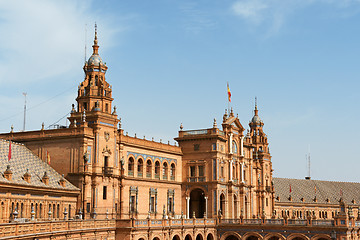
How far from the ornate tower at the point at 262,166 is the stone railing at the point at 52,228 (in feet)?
162

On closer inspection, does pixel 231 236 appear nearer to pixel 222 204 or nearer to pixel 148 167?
pixel 222 204

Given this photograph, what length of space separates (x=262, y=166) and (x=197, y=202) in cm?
2375

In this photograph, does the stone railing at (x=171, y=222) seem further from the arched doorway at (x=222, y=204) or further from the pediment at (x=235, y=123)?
the pediment at (x=235, y=123)

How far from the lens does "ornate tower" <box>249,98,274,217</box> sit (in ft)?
343

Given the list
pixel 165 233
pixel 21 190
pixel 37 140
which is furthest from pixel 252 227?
pixel 21 190

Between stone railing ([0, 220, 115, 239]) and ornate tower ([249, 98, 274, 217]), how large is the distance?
49294mm

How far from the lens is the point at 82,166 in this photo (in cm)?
6350

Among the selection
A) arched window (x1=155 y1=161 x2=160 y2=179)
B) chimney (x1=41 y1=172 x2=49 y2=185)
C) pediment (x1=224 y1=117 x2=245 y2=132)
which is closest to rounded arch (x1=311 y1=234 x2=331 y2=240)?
pediment (x1=224 y1=117 x2=245 y2=132)

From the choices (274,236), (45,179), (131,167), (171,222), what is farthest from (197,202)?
(45,179)

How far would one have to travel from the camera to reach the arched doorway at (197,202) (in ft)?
289

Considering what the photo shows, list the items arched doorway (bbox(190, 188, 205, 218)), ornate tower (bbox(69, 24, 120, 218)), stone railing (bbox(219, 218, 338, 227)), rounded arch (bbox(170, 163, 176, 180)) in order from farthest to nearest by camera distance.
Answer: arched doorway (bbox(190, 188, 205, 218))
rounded arch (bbox(170, 163, 176, 180))
stone railing (bbox(219, 218, 338, 227))
ornate tower (bbox(69, 24, 120, 218))

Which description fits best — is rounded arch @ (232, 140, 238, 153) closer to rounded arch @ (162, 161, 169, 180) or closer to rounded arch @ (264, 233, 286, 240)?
rounded arch @ (162, 161, 169, 180)

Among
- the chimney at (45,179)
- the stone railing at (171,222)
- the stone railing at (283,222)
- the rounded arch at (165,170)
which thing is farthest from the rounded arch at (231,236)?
the chimney at (45,179)

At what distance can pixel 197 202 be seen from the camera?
290ft
